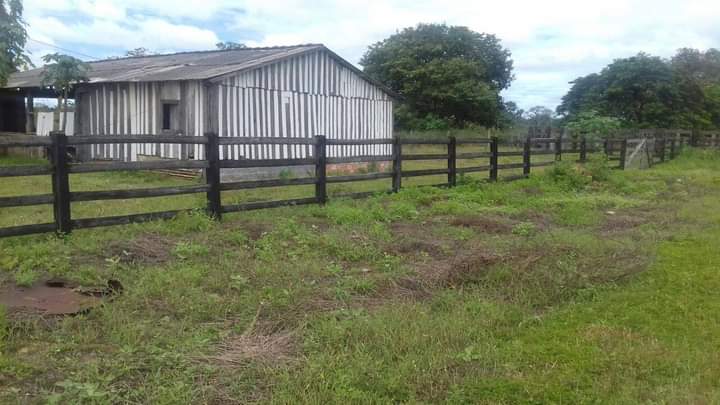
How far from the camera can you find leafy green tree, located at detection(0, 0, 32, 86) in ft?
50.0

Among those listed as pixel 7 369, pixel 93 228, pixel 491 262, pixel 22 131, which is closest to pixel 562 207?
pixel 491 262

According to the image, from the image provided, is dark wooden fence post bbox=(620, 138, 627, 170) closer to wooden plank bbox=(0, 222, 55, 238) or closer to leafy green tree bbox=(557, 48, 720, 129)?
wooden plank bbox=(0, 222, 55, 238)

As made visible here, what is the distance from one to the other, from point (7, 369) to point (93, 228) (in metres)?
3.92

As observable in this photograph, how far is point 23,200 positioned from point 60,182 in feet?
1.49

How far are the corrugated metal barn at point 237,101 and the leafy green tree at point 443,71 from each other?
2398 centimetres

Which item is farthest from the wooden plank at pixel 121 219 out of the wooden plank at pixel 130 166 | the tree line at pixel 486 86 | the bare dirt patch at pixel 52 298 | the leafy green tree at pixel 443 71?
the leafy green tree at pixel 443 71

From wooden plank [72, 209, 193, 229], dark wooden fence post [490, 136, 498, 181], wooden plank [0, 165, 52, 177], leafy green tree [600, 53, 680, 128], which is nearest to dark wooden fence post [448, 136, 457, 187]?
dark wooden fence post [490, 136, 498, 181]

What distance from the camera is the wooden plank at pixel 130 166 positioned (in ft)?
22.5

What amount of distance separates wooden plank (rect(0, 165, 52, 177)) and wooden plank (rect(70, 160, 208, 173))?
0.30m

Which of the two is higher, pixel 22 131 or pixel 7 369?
pixel 22 131

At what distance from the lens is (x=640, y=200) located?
1163cm

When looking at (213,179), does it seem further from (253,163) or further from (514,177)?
(514,177)

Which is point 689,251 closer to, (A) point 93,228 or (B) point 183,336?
(B) point 183,336

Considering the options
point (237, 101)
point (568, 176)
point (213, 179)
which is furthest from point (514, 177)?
point (213, 179)
